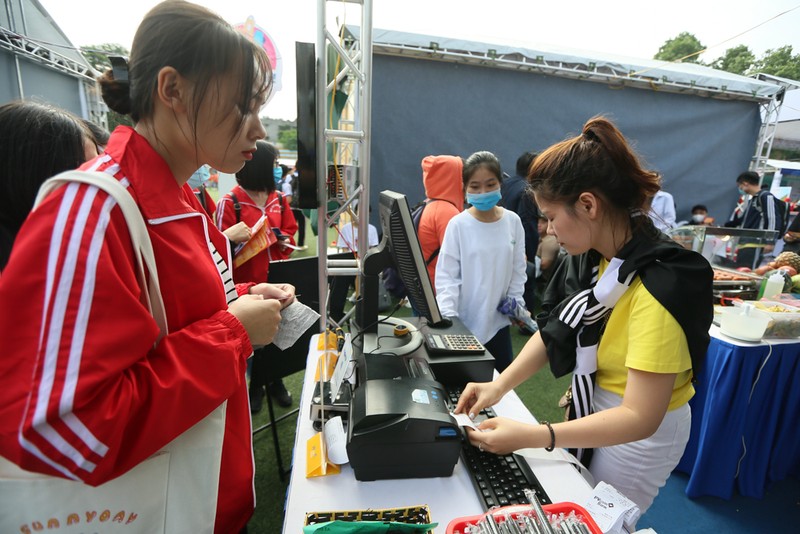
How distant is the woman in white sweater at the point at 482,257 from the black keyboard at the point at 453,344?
64 cm

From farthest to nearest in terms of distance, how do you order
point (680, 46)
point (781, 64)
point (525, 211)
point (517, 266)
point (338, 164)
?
point (680, 46), point (781, 64), point (525, 211), point (517, 266), point (338, 164)

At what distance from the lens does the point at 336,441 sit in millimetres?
959

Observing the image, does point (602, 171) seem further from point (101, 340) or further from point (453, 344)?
point (101, 340)

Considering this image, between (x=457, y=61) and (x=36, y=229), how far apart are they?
5192mm

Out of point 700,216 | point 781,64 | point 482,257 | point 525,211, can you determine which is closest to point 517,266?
point 482,257

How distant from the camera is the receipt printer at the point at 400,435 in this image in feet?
2.73

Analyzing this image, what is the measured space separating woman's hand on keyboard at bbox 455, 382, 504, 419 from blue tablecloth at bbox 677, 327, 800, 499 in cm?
146

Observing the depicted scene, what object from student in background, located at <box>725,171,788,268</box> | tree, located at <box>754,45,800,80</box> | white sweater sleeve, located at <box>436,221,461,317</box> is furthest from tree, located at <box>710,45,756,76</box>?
white sweater sleeve, located at <box>436,221,461,317</box>

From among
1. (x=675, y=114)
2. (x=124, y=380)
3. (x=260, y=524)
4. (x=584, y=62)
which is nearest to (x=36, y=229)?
(x=124, y=380)

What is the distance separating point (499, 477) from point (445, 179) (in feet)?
6.46

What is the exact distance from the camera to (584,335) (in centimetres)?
107

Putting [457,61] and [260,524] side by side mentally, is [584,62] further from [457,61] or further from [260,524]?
[260,524]

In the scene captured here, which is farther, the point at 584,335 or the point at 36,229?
the point at 584,335

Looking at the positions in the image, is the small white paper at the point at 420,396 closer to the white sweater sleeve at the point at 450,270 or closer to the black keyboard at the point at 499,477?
the black keyboard at the point at 499,477
